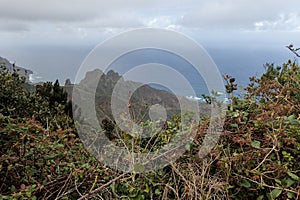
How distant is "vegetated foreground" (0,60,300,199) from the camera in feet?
4.08

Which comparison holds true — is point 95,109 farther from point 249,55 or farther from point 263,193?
point 249,55

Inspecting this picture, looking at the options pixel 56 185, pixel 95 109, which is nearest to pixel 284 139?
pixel 95 109

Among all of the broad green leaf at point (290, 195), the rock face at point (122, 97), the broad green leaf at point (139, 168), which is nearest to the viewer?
the broad green leaf at point (290, 195)

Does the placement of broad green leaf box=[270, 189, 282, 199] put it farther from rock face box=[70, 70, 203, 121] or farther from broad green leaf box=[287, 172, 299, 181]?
rock face box=[70, 70, 203, 121]

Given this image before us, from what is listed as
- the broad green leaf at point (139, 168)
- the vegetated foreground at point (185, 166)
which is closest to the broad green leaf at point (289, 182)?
the vegetated foreground at point (185, 166)

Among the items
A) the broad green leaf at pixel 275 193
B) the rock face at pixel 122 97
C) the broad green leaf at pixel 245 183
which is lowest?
the broad green leaf at pixel 275 193

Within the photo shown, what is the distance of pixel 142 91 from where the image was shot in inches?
66.9

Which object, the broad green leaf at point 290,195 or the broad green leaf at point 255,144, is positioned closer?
the broad green leaf at point 290,195

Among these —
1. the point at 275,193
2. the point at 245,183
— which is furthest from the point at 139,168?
the point at 275,193

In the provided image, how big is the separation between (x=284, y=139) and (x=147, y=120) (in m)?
0.73

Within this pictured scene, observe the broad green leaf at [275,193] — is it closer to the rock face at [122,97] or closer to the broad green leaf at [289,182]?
the broad green leaf at [289,182]

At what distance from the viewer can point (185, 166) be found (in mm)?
1334

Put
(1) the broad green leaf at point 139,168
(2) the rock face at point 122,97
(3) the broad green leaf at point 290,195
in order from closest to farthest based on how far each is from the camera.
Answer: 1. (3) the broad green leaf at point 290,195
2. (1) the broad green leaf at point 139,168
3. (2) the rock face at point 122,97

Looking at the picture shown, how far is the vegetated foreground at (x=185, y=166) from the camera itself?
1243 millimetres
